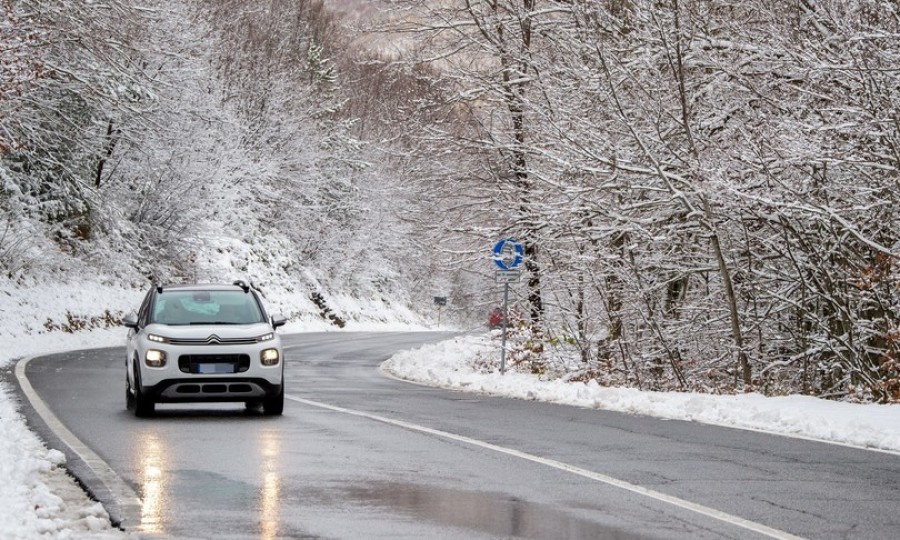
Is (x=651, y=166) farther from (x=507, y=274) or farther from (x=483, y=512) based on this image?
(x=483, y=512)

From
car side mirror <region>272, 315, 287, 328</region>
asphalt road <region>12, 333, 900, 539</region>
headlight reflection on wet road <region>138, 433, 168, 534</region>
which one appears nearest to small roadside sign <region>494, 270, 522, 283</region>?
asphalt road <region>12, 333, 900, 539</region>

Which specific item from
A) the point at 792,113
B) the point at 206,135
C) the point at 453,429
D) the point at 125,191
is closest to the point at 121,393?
the point at 453,429

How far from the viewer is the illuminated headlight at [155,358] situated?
1630 cm

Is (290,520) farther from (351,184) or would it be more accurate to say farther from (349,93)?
(349,93)

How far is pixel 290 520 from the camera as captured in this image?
8.39 meters

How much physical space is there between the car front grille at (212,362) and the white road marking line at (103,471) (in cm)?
163

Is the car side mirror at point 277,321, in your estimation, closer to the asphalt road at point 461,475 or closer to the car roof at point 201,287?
the car roof at point 201,287

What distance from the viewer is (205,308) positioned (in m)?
17.6

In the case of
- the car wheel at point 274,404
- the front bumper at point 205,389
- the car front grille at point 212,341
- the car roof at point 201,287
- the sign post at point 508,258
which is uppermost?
the sign post at point 508,258

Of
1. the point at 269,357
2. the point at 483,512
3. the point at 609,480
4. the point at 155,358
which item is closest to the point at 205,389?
the point at 155,358

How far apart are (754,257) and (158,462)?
473 inches

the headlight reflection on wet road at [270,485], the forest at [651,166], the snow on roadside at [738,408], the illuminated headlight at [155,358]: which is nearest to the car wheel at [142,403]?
the illuminated headlight at [155,358]

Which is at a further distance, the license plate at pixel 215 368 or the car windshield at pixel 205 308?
the car windshield at pixel 205 308

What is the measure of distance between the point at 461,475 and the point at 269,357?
6300 millimetres
